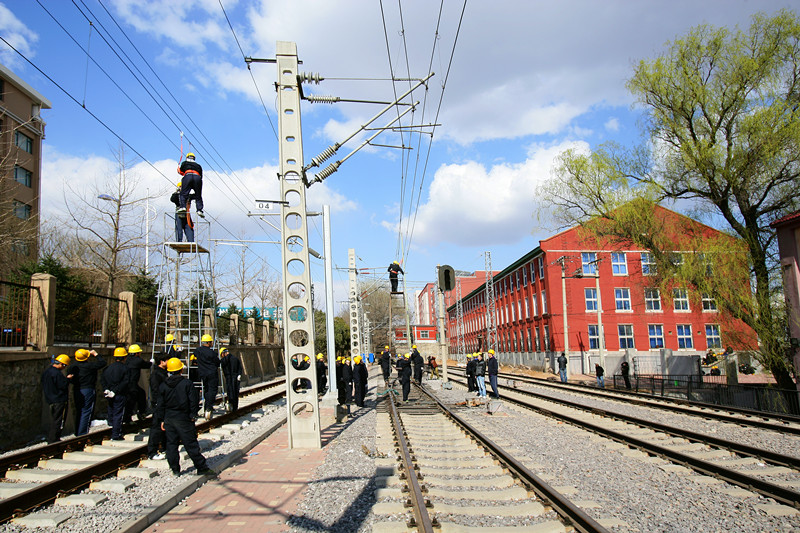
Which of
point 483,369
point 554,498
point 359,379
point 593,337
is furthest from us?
point 593,337

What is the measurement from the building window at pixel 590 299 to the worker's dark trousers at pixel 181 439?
43716 millimetres

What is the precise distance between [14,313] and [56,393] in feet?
9.57

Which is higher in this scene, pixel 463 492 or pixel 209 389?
pixel 209 389

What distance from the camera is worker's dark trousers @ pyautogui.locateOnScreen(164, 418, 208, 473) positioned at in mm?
8289

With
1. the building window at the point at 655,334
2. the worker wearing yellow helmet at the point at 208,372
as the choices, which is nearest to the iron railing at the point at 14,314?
the worker wearing yellow helmet at the point at 208,372

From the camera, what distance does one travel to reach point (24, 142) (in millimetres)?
40281

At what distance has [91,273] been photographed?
96.2ft

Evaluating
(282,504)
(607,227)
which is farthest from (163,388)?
(607,227)

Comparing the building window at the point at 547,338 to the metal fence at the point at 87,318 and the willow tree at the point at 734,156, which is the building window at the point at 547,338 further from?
the metal fence at the point at 87,318

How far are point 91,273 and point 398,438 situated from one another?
962 inches

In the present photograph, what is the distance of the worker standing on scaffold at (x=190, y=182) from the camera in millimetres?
14375

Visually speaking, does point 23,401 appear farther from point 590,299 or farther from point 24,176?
point 590,299

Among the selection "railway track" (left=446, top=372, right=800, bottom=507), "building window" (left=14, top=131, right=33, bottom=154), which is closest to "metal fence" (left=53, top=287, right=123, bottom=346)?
"railway track" (left=446, top=372, right=800, bottom=507)

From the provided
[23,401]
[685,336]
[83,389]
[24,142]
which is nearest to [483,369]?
[83,389]
